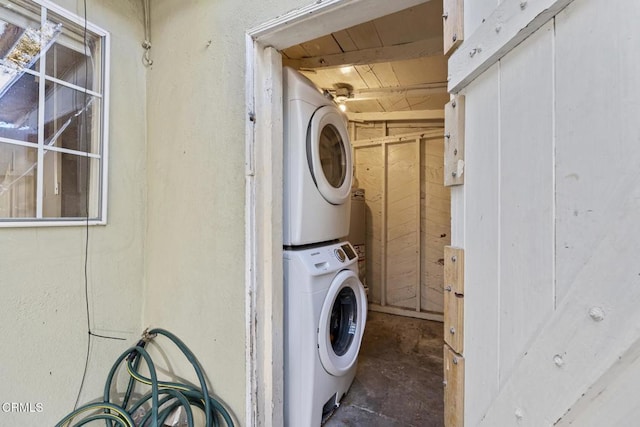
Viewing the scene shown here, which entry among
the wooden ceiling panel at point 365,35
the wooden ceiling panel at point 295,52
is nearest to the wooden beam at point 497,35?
the wooden ceiling panel at point 365,35

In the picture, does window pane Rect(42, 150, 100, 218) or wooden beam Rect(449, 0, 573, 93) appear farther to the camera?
window pane Rect(42, 150, 100, 218)

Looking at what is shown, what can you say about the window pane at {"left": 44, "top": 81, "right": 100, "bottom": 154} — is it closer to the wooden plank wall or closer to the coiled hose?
the coiled hose

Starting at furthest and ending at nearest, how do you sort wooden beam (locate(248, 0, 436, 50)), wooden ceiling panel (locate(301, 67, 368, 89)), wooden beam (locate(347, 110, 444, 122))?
wooden beam (locate(347, 110, 444, 122)) → wooden ceiling panel (locate(301, 67, 368, 89)) → wooden beam (locate(248, 0, 436, 50))

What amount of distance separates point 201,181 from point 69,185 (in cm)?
54

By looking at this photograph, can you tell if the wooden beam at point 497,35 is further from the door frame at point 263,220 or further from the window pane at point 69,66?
the window pane at point 69,66

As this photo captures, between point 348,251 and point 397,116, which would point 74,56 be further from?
Answer: point 397,116

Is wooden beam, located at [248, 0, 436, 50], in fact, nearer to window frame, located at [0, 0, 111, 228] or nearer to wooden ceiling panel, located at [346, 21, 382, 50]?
wooden ceiling panel, located at [346, 21, 382, 50]

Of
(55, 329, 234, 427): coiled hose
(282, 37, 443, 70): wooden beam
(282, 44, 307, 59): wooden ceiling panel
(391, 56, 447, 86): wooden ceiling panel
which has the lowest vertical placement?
(55, 329, 234, 427): coiled hose

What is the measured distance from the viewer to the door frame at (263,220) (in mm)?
1081

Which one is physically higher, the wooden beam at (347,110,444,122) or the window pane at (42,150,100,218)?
the wooden beam at (347,110,444,122)

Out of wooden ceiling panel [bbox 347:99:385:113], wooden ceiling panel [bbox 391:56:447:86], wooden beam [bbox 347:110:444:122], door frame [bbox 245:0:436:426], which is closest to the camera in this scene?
door frame [bbox 245:0:436:426]

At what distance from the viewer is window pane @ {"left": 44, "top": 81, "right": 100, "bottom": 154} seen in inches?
42.9

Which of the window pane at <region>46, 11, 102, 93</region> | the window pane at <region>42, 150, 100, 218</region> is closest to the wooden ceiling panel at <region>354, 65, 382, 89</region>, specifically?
the window pane at <region>46, 11, 102, 93</region>

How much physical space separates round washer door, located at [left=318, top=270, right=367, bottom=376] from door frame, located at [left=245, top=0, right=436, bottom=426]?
35 cm
